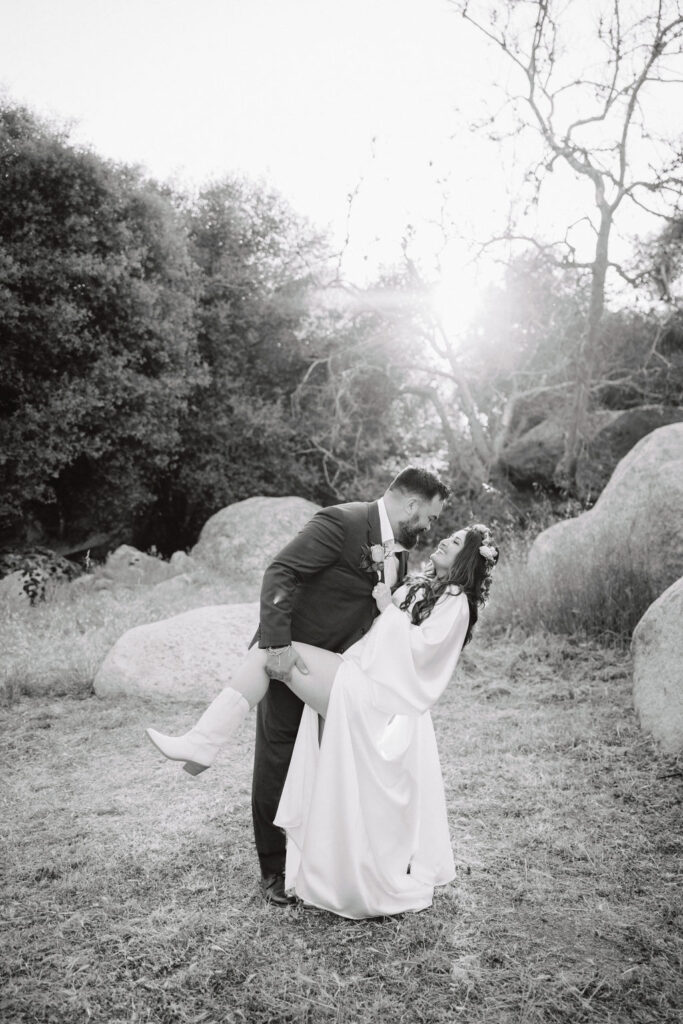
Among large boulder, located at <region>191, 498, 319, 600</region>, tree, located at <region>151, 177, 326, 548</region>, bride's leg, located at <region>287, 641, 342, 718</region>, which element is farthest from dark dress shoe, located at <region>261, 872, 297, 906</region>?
tree, located at <region>151, 177, 326, 548</region>

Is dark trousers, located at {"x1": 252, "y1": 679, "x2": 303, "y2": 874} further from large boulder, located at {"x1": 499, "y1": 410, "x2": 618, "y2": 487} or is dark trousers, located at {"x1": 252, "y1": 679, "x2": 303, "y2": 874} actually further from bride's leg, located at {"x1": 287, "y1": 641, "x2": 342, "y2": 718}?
large boulder, located at {"x1": 499, "y1": 410, "x2": 618, "y2": 487}

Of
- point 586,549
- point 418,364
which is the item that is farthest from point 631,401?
point 586,549

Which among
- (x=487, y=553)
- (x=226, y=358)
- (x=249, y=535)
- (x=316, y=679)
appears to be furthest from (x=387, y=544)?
(x=226, y=358)

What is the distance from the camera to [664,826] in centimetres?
446

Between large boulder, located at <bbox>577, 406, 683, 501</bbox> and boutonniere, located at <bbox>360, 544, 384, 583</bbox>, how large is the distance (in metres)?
10.9

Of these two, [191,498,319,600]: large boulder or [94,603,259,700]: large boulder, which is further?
[191,498,319,600]: large boulder

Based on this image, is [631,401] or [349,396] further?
[631,401]

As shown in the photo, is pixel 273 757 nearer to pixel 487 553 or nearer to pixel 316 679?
pixel 316 679

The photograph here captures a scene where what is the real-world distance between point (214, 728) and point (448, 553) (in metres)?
1.40

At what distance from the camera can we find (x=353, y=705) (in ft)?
11.7

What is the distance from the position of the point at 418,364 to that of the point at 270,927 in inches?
541

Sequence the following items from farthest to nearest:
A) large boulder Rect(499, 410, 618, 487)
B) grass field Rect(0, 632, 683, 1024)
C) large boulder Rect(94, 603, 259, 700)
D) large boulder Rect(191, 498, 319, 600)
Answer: large boulder Rect(499, 410, 618, 487) < large boulder Rect(191, 498, 319, 600) < large boulder Rect(94, 603, 259, 700) < grass field Rect(0, 632, 683, 1024)

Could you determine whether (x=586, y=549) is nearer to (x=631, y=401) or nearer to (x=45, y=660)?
(x=45, y=660)

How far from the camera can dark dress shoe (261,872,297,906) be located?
145 inches
